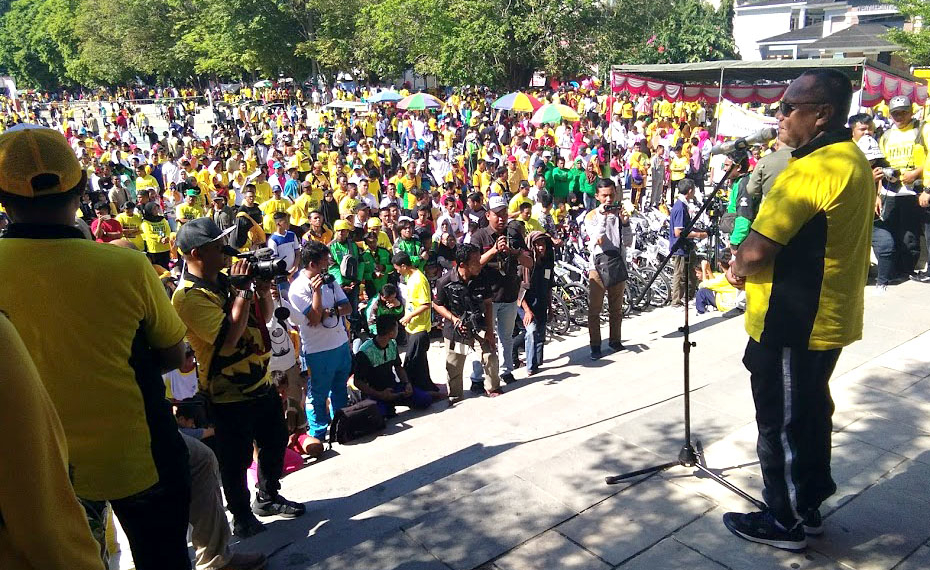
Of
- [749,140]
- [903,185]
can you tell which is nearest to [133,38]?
[903,185]

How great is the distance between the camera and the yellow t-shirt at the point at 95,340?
2273mm

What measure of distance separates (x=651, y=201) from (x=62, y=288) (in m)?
15.8

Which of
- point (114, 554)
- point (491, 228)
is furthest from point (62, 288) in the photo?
point (491, 228)

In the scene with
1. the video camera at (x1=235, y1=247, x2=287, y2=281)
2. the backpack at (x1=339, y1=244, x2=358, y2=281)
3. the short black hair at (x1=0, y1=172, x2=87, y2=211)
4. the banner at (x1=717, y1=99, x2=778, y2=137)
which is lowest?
the backpack at (x1=339, y1=244, x2=358, y2=281)

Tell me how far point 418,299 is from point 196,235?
11.4 ft

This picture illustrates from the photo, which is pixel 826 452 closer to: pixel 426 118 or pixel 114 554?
pixel 114 554


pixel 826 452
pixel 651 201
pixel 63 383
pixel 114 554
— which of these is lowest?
pixel 651 201

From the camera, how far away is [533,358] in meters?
7.19

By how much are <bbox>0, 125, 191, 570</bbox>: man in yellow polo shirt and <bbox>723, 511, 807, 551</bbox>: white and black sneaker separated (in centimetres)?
237

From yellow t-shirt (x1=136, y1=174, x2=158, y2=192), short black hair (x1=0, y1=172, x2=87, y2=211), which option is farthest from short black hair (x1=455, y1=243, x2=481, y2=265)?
yellow t-shirt (x1=136, y1=174, x2=158, y2=192)

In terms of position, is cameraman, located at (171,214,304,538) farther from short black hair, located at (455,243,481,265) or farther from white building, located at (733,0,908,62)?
white building, located at (733,0,908,62)

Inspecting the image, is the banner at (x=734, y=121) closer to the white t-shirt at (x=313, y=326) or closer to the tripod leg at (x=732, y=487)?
the white t-shirt at (x=313, y=326)

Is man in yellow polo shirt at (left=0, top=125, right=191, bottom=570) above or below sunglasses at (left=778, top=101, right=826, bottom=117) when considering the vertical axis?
below

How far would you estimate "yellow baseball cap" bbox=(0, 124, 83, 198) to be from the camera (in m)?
2.25
